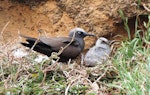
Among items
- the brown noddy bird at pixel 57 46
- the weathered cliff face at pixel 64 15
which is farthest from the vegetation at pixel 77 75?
the weathered cliff face at pixel 64 15

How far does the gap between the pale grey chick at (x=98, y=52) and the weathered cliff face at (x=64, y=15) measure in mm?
201

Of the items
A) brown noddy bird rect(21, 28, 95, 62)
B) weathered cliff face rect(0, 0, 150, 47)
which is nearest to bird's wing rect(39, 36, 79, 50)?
brown noddy bird rect(21, 28, 95, 62)

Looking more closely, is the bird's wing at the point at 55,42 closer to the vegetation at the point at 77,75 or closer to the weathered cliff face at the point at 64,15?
the vegetation at the point at 77,75

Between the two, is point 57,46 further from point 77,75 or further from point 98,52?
point 98,52

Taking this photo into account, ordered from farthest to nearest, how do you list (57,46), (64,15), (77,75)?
(64,15), (57,46), (77,75)

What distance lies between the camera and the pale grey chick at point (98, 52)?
17.8ft

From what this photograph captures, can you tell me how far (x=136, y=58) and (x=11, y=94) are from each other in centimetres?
131

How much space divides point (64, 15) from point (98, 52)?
65cm

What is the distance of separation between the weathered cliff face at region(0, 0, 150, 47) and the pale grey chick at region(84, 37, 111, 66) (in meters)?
0.20

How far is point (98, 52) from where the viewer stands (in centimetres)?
549

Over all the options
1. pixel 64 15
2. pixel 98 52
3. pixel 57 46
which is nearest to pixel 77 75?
pixel 57 46

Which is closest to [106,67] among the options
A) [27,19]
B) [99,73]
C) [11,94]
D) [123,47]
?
[99,73]

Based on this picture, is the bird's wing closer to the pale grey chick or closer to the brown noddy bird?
the brown noddy bird

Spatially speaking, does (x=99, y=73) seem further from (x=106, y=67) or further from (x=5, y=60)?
(x=5, y=60)
